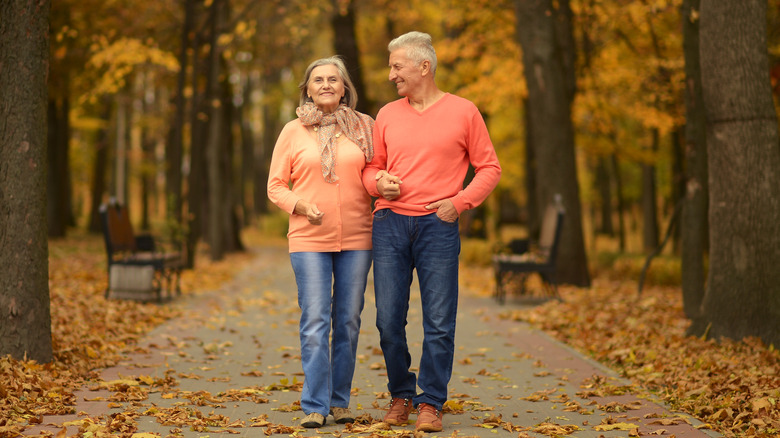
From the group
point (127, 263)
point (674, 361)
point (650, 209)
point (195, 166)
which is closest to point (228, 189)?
point (195, 166)

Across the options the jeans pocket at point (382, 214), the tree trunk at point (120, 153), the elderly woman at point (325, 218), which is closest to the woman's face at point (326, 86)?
the elderly woman at point (325, 218)

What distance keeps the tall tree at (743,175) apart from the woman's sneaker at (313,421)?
4241 mm

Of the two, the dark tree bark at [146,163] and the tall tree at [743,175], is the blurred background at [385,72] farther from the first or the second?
the dark tree bark at [146,163]

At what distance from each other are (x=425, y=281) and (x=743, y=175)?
3.89 meters

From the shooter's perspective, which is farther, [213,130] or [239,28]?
[213,130]

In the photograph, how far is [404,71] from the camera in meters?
5.09

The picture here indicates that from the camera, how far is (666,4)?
1639 cm

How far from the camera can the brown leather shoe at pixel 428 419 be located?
502 centimetres

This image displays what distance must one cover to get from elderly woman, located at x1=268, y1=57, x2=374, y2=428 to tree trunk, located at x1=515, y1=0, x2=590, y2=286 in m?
9.64

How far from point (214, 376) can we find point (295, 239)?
7.49ft

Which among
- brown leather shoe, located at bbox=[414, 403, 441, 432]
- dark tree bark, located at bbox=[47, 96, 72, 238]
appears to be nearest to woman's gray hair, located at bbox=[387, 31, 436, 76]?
Answer: brown leather shoe, located at bbox=[414, 403, 441, 432]

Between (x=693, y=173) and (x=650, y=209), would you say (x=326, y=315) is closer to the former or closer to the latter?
(x=693, y=173)

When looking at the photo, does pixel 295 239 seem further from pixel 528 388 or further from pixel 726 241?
pixel 726 241

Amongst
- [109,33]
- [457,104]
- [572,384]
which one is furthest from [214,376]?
[109,33]
